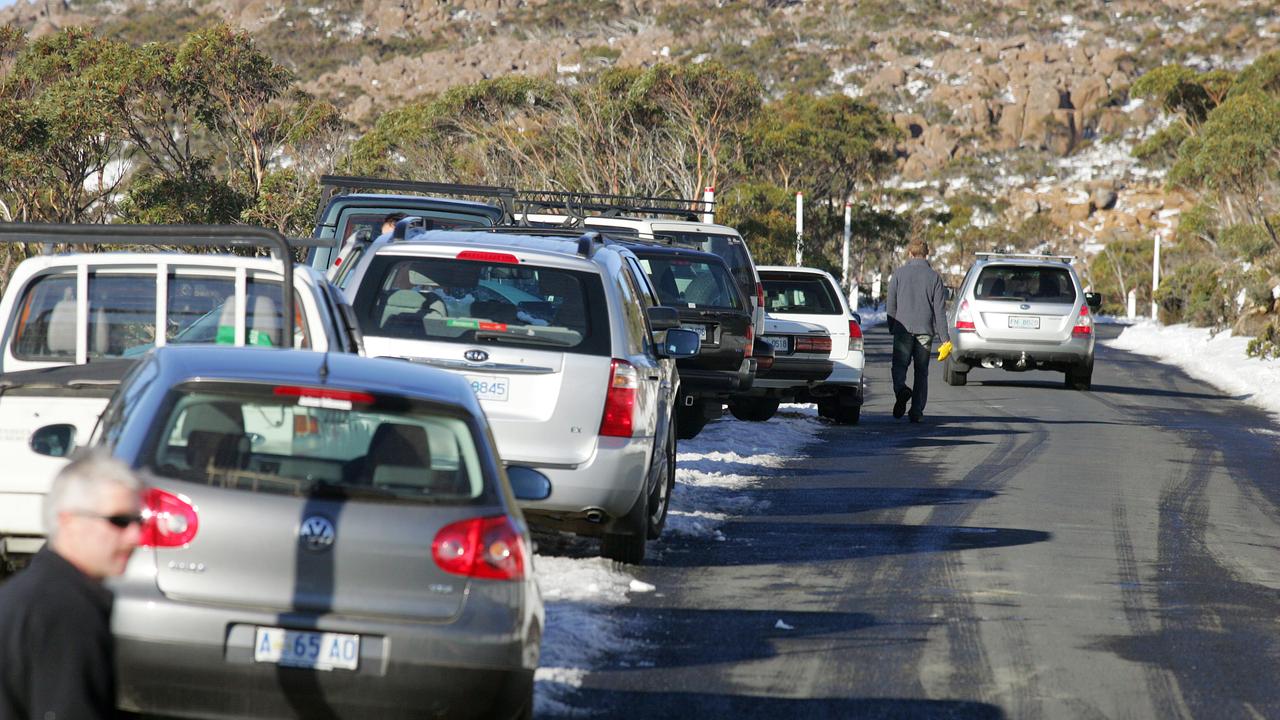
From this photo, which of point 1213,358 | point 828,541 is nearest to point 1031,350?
point 1213,358

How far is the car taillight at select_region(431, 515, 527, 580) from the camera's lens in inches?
199

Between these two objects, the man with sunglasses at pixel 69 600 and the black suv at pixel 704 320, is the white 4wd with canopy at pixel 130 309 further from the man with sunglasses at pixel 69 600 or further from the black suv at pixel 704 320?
the black suv at pixel 704 320

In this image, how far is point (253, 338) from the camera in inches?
311

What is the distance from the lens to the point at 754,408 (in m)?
18.3

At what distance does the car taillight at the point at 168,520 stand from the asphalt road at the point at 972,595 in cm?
183

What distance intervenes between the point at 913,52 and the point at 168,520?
160 metres

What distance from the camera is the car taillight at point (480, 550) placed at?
5051mm

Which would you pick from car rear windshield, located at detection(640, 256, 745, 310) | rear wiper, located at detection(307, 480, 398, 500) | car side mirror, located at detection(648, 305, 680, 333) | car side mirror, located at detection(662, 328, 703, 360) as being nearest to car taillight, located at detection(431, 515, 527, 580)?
rear wiper, located at detection(307, 480, 398, 500)

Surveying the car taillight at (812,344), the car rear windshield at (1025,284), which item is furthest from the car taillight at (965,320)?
the car taillight at (812,344)

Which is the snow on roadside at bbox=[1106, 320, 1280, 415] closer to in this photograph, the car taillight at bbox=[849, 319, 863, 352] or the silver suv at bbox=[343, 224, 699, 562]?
the car taillight at bbox=[849, 319, 863, 352]

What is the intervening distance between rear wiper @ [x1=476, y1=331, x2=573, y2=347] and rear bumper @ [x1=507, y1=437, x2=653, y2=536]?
55cm

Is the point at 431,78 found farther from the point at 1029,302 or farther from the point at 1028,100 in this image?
the point at 1029,302

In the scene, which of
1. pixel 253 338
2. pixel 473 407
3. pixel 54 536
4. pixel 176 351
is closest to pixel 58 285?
pixel 253 338

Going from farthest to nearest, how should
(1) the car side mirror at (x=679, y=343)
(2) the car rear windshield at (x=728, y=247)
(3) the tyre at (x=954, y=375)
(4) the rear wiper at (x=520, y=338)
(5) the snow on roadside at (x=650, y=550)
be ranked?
(3) the tyre at (x=954, y=375), (2) the car rear windshield at (x=728, y=247), (1) the car side mirror at (x=679, y=343), (4) the rear wiper at (x=520, y=338), (5) the snow on roadside at (x=650, y=550)
